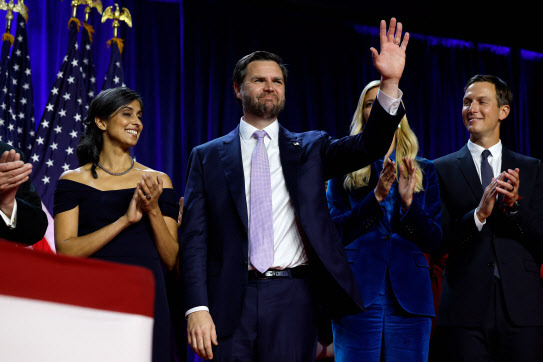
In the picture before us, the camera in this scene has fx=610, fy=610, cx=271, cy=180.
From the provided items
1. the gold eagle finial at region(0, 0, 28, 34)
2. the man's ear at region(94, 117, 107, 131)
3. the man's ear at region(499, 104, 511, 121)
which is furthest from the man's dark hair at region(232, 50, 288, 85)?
the gold eagle finial at region(0, 0, 28, 34)

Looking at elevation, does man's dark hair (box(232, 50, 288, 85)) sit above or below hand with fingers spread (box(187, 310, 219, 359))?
above

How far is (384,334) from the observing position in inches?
90.5

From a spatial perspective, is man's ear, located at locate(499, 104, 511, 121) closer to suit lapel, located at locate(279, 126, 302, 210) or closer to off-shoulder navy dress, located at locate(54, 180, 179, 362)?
suit lapel, located at locate(279, 126, 302, 210)

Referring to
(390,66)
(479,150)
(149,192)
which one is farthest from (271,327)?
(479,150)

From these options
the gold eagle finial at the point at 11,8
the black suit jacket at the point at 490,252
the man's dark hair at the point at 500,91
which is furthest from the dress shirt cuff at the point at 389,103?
the gold eagle finial at the point at 11,8

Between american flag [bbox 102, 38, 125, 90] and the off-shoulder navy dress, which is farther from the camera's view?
american flag [bbox 102, 38, 125, 90]

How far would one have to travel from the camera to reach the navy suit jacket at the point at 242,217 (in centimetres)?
195

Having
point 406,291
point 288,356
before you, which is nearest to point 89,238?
point 288,356

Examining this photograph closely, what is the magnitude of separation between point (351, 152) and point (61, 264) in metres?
1.65

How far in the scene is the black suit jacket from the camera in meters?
2.39

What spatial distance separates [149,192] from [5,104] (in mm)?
2370

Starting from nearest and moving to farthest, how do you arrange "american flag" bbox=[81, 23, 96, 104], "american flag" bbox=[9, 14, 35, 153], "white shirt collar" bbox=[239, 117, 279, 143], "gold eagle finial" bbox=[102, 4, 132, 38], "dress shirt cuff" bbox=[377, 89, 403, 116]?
"dress shirt cuff" bbox=[377, 89, 403, 116], "white shirt collar" bbox=[239, 117, 279, 143], "american flag" bbox=[9, 14, 35, 153], "gold eagle finial" bbox=[102, 4, 132, 38], "american flag" bbox=[81, 23, 96, 104]

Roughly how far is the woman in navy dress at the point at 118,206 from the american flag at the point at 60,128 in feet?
5.24

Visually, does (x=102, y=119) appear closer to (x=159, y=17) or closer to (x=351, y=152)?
(x=351, y=152)
